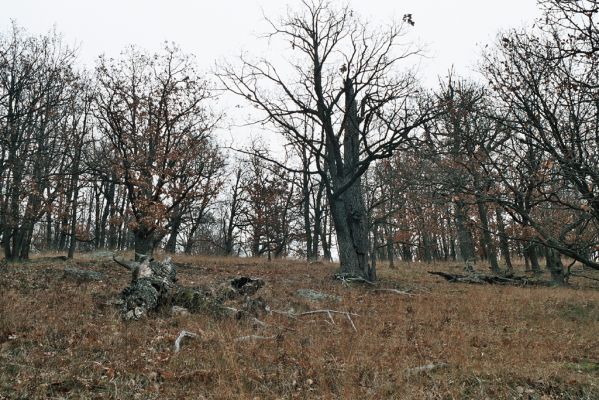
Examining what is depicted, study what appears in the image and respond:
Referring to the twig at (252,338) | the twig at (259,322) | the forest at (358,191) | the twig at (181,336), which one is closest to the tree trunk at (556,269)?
the forest at (358,191)

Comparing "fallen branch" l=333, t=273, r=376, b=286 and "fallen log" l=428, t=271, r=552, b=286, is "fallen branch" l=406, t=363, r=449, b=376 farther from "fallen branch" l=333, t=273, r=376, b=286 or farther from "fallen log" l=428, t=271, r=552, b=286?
"fallen log" l=428, t=271, r=552, b=286

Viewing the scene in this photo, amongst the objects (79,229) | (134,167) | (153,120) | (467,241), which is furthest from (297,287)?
(467,241)

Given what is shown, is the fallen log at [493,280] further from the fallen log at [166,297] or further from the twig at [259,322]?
the twig at [259,322]

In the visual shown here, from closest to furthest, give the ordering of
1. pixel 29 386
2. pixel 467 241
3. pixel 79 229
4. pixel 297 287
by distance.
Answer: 1. pixel 29 386
2. pixel 297 287
3. pixel 79 229
4. pixel 467 241

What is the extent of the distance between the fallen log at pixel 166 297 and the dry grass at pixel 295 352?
40 cm

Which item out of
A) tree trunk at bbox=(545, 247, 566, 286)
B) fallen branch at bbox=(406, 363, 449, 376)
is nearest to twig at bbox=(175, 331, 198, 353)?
fallen branch at bbox=(406, 363, 449, 376)

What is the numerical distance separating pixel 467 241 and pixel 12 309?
24.2 metres

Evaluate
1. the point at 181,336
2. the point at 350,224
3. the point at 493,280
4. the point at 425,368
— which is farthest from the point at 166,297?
the point at 493,280

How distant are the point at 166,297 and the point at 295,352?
3.93m

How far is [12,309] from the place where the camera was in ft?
26.5

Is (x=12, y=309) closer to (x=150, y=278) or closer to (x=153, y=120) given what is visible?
(x=150, y=278)

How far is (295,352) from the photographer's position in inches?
282

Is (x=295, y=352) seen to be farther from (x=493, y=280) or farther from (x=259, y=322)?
(x=493, y=280)

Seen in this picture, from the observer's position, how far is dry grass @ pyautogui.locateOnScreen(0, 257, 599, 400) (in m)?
5.61
